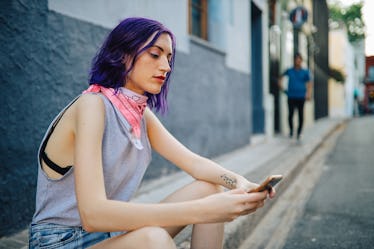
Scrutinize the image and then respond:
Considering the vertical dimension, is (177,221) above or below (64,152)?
below

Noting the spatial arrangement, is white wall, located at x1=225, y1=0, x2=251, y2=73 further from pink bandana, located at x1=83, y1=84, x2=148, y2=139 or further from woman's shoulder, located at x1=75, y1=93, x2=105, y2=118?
woman's shoulder, located at x1=75, y1=93, x2=105, y2=118

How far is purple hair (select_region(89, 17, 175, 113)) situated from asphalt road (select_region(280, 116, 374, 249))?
6.51 feet

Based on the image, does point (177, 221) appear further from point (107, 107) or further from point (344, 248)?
point (344, 248)

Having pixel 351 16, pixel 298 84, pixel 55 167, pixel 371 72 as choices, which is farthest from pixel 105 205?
pixel 371 72

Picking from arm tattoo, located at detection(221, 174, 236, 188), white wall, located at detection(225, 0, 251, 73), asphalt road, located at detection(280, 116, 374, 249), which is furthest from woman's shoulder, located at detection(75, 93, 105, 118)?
white wall, located at detection(225, 0, 251, 73)

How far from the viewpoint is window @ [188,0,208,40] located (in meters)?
5.91

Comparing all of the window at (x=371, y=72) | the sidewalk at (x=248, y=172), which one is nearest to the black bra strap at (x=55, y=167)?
the sidewalk at (x=248, y=172)

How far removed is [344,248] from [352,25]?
172 feet

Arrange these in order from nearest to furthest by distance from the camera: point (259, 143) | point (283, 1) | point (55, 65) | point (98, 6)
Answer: point (55, 65), point (98, 6), point (259, 143), point (283, 1)

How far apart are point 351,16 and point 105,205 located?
175 ft

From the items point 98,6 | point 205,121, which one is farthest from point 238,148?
point 98,6

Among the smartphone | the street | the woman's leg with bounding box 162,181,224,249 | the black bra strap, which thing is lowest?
the street

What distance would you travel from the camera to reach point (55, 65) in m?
2.88

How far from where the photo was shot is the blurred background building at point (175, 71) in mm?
2531
